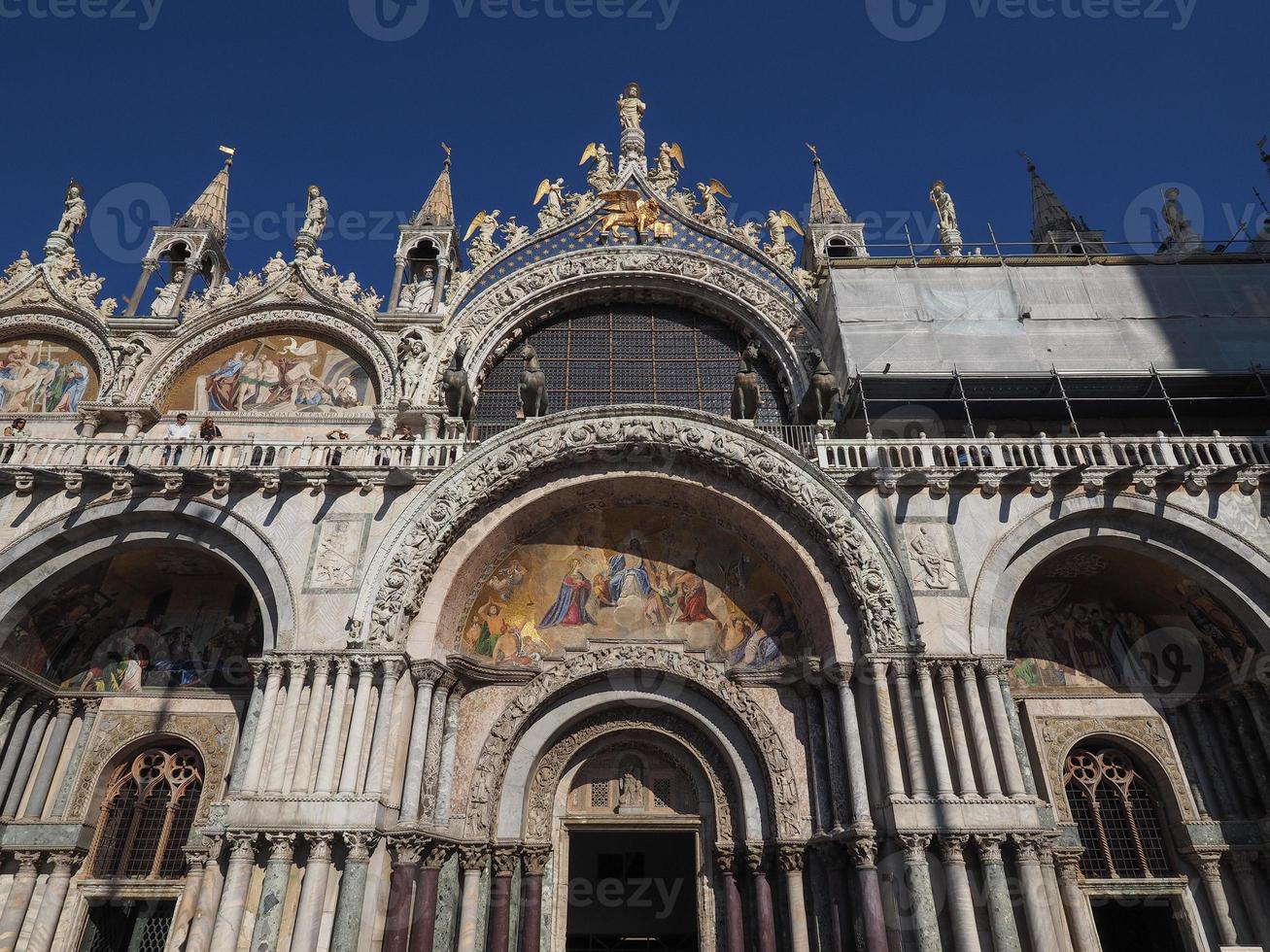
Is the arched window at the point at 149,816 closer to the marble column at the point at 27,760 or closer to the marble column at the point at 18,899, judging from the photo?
the marble column at the point at 18,899

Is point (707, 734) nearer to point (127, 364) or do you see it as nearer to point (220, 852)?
point (220, 852)

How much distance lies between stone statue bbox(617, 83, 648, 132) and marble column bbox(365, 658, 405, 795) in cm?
1610

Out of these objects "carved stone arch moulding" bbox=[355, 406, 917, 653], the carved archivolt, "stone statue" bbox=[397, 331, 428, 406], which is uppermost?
"stone statue" bbox=[397, 331, 428, 406]

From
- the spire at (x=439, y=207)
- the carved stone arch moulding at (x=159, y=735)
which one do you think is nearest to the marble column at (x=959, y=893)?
the carved stone arch moulding at (x=159, y=735)

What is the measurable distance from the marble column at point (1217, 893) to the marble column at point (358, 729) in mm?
12769

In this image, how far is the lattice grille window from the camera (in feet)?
57.1

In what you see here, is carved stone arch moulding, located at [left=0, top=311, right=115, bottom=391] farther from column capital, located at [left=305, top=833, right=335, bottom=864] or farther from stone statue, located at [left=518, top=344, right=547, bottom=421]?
column capital, located at [left=305, top=833, right=335, bottom=864]

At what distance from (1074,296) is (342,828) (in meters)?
17.1

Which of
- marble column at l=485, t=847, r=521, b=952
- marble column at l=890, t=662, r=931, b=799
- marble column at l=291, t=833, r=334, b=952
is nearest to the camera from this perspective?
marble column at l=291, t=833, r=334, b=952

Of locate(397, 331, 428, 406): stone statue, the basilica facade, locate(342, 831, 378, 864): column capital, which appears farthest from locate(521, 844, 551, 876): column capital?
locate(397, 331, 428, 406): stone statue

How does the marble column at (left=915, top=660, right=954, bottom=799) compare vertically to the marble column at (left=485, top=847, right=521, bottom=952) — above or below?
above

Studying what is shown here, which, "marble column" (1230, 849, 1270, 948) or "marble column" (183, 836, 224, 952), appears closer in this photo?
"marble column" (183, 836, 224, 952)

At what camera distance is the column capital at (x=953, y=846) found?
10094mm

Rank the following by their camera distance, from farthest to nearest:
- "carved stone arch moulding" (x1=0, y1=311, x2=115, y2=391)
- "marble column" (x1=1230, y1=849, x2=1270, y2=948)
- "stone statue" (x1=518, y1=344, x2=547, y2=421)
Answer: "carved stone arch moulding" (x1=0, y1=311, x2=115, y2=391), "stone statue" (x1=518, y1=344, x2=547, y2=421), "marble column" (x1=1230, y1=849, x2=1270, y2=948)
